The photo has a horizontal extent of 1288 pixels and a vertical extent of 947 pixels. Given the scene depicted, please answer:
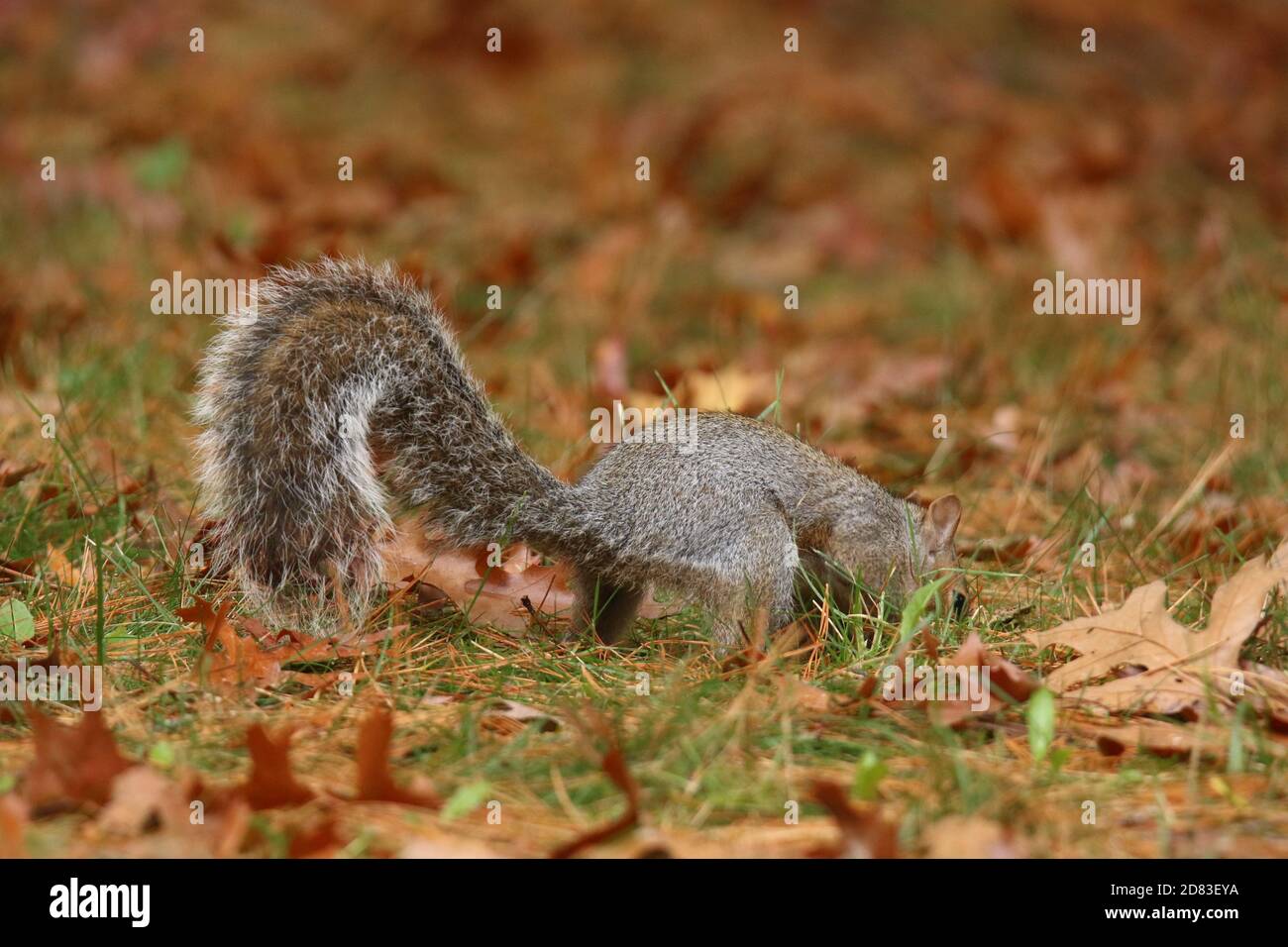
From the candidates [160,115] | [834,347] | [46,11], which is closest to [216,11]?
[46,11]

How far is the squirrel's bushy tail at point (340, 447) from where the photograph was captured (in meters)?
2.77

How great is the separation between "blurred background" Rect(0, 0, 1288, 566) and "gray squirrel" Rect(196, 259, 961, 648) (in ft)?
2.58

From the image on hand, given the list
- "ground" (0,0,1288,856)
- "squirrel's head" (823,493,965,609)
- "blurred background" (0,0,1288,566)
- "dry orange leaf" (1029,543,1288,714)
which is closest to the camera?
"ground" (0,0,1288,856)

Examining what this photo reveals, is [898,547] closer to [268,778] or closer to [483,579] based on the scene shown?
[483,579]

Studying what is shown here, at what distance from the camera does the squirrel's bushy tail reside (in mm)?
2766

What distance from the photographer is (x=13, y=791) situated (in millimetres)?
2162

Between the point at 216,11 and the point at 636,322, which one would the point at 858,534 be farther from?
the point at 216,11

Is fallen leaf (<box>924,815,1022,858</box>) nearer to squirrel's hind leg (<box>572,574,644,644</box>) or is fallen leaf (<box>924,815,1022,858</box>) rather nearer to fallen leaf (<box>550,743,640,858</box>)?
fallen leaf (<box>550,743,640,858</box>)

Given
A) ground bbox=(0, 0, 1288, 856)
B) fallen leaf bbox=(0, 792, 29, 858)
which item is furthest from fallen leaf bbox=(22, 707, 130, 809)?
fallen leaf bbox=(0, 792, 29, 858)

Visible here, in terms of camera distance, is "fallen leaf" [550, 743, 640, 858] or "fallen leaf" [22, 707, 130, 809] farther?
"fallen leaf" [22, 707, 130, 809]

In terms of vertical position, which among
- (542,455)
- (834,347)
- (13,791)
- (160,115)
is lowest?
(13,791)

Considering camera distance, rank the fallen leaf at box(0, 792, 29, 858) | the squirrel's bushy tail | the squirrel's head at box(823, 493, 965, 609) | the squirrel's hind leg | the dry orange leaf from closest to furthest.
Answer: the fallen leaf at box(0, 792, 29, 858)
the dry orange leaf
the squirrel's bushy tail
the squirrel's hind leg
the squirrel's head at box(823, 493, 965, 609)

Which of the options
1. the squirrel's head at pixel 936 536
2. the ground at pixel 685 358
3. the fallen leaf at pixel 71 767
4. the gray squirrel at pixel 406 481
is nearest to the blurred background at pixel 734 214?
the ground at pixel 685 358

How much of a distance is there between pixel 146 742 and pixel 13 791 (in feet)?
0.80
